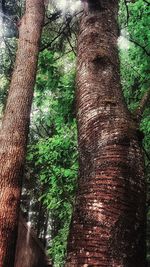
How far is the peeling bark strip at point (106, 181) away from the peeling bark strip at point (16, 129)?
47.1 inches

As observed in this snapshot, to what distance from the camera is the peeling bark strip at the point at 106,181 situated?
6.50 feet

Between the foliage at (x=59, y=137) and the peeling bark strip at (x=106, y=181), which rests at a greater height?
the foliage at (x=59, y=137)

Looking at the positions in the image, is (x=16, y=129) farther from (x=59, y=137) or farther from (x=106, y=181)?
(x=59, y=137)

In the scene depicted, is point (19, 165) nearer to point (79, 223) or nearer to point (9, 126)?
point (9, 126)

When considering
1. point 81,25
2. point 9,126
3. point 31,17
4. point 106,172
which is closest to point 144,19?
point 31,17

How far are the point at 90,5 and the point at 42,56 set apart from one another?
11.2 ft

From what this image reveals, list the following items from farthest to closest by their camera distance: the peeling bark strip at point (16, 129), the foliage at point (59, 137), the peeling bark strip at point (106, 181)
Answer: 1. the foliage at point (59, 137)
2. the peeling bark strip at point (16, 129)
3. the peeling bark strip at point (106, 181)

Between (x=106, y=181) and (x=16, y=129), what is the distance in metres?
2.15

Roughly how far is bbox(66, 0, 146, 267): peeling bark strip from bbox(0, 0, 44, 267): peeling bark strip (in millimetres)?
1196

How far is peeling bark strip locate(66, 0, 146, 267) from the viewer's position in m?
1.98

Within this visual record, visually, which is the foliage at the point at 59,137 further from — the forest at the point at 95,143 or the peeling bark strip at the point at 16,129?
the peeling bark strip at the point at 16,129

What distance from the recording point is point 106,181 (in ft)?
7.39

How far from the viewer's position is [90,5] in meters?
3.89

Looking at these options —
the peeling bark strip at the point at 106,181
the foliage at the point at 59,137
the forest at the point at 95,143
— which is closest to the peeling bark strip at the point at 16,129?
the forest at the point at 95,143
